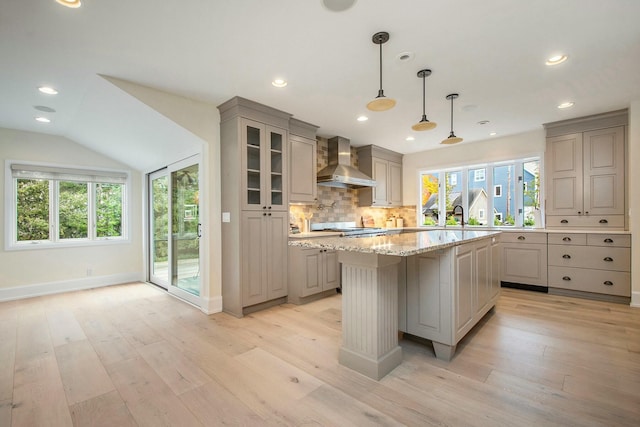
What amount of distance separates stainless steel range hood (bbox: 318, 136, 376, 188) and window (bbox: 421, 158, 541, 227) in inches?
61.6

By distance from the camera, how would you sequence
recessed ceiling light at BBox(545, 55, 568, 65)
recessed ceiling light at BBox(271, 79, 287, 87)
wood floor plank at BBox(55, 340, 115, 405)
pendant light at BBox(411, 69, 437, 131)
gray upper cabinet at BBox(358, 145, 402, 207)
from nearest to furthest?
wood floor plank at BBox(55, 340, 115, 405) → recessed ceiling light at BBox(545, 55, 568, 65) → pendant light at BBox(411, 69, 437, 131) → recessed ceiling light at BBox(271, 79, 287, 87) → gray upper cabinet at BBox(358, 145, 402, 207)

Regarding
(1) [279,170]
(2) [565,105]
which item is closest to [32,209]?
(1) [279,170]

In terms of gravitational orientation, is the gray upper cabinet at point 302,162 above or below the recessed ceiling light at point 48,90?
below

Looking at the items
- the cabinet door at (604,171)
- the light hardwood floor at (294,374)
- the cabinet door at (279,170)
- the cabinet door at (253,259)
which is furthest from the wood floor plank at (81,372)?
the cabinet door at (604,171)

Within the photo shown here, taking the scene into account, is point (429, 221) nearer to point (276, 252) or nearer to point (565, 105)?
point (565, 105)

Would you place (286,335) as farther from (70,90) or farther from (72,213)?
(72,213)

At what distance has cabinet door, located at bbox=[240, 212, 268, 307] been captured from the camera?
333cm

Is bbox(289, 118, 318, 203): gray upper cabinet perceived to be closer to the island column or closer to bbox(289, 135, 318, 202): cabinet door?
bbox(289, 135, 318, 202): cabinet door

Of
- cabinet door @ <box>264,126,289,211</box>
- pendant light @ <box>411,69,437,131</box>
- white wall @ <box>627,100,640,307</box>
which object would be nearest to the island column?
pendant light @ <box>411,69,437,131</box>

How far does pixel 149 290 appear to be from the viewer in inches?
177

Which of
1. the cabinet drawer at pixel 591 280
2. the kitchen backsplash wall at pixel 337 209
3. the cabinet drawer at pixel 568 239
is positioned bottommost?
the cabinet drawer at pixel 591 280

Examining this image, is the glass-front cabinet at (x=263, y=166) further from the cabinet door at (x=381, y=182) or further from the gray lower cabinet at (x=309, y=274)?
the cabinet door at (x=381, y=182)

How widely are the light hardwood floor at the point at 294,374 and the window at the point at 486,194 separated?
1.93 meters

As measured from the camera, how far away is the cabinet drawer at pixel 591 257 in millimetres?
3621
